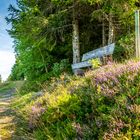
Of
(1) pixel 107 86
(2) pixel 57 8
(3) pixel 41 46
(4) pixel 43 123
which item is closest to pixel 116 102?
(1) pixel 107 86

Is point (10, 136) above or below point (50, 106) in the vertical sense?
below

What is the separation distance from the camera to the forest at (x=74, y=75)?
623 centimetres

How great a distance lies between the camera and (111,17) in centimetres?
2067

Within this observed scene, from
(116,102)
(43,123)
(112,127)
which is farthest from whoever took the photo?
(43,123)

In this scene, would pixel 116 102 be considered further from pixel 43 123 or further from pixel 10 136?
pixel 10 136

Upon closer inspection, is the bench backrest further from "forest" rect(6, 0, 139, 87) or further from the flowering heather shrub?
the flowering heather shrub

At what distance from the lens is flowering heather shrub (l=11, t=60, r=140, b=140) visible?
18.9ft

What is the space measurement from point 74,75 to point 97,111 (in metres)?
7.90

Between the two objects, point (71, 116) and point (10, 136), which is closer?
point (71, 116)

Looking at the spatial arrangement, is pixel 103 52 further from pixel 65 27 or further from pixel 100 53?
pixel 65 27

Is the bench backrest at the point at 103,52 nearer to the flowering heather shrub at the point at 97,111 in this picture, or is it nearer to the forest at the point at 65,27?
the forest at the point at 65,27

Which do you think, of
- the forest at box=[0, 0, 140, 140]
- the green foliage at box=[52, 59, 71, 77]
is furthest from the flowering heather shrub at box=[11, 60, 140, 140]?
the green foliage at box=[52, 59, 71, 77]

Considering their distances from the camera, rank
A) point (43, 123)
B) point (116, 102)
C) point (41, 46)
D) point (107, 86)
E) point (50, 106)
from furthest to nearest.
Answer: point (41, 46)
point (50, 106)
point (43, 123)
point (107, 86)
point (116, 102)

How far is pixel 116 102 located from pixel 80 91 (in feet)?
5.53
